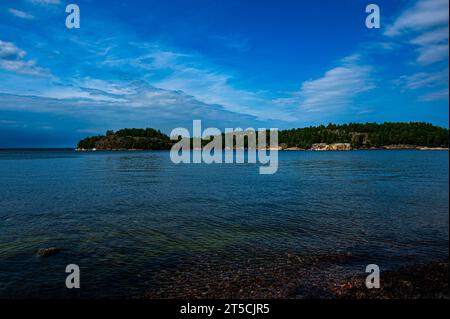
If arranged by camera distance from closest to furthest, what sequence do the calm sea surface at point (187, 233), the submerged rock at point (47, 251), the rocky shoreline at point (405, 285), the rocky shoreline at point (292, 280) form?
the rocky shoreline at point (405, 285), the rocky shoreline at point (292, 280), the calm sea surface at point (187, 233), the submerged rock at point (47, 251)

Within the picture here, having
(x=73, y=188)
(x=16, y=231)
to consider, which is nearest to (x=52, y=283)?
(x=16, y=231)

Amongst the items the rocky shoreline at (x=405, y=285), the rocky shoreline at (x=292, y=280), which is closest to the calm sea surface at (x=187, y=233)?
the rocky shoreline at (x=292, y=280)

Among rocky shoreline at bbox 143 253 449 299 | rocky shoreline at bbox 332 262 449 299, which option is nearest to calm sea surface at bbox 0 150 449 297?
rocky shoreline at bbox 143 253 449 299

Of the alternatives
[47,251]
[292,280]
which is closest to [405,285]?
[292,280]

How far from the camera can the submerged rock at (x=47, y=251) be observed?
840 inches

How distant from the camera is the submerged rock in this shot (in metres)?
21.3

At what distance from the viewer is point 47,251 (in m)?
21.6

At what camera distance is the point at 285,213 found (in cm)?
3381

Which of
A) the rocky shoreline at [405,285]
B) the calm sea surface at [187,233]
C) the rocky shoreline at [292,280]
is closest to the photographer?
the rocky shoreline at [405,285]

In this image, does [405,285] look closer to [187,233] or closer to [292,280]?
[292,280]

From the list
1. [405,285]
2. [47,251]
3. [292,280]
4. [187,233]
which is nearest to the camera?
[405,285]

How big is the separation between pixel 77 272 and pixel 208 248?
27.8ft

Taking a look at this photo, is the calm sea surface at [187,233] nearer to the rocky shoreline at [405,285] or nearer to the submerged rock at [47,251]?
the submerged rock at [47,251]

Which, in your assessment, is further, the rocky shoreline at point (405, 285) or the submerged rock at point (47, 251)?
the submerged rock at point (47, 251)
